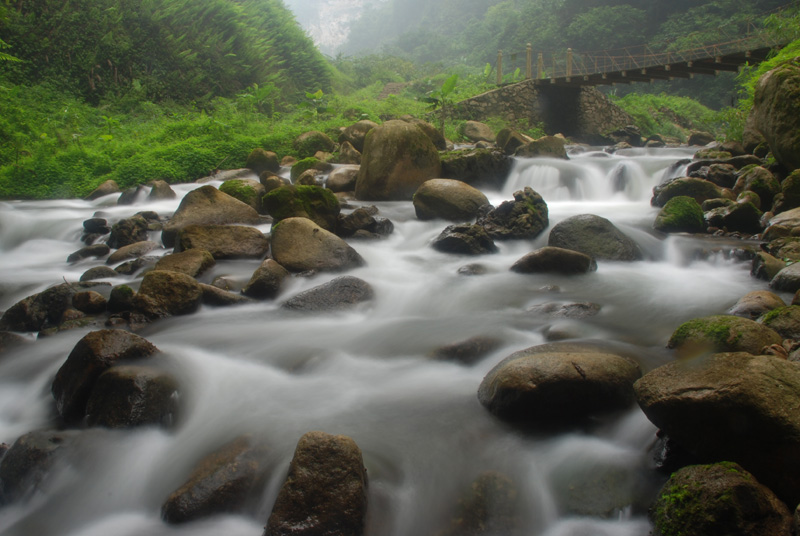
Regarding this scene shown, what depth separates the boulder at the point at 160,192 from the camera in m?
11.7

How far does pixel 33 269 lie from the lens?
316 inches

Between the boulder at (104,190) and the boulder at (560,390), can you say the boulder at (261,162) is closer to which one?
the boulder at (104,190)

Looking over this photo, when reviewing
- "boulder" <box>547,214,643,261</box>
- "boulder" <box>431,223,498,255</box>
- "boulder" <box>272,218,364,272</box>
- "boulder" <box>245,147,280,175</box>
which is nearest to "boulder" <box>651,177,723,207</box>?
"boulder" <box>547,214,643,261</box>

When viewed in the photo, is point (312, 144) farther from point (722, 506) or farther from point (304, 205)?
point (722, 506)

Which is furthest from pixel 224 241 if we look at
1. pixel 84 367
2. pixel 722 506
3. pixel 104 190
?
pixel 104 190

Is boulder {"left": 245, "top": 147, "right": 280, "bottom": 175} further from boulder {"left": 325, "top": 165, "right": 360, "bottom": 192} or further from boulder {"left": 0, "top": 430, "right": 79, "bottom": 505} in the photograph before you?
boulder {"left": 0, "top": 430, "right": 79, "bottom": 505}

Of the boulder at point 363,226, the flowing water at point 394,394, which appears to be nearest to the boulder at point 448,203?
the boulder at point 363,226

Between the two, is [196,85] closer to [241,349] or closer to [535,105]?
[535,105]

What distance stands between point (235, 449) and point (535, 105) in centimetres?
2461

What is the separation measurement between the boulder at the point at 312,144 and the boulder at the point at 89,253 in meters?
8.07

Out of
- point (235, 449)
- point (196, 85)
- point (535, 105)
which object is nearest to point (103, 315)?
point (235, 449)

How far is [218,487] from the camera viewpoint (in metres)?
2.97

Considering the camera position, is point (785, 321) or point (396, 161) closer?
point (785, 321)

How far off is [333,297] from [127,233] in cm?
470
